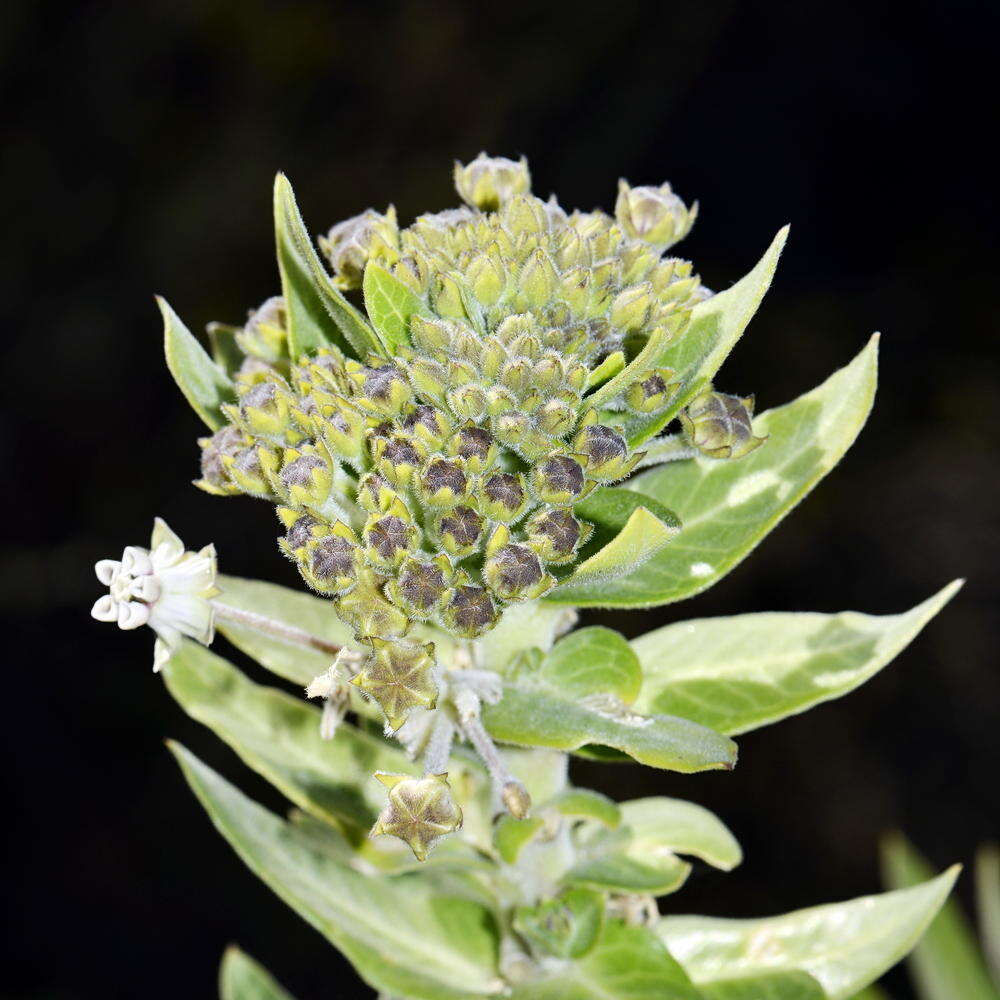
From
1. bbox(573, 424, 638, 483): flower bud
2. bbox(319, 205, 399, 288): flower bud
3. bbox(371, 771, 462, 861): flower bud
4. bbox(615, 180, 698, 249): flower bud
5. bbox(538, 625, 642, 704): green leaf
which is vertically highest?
bbox(319, 205, 399, 288): flower bud

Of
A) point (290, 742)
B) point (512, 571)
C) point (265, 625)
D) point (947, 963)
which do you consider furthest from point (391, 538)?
point (947, 963)

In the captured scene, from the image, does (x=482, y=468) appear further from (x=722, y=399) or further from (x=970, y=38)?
(x=970, y=38)

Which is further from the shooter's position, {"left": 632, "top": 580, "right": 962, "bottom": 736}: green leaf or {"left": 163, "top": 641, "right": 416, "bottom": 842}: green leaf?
{"left": 163, "top": 641, "right": 416, "bottom": 842}: green leaf

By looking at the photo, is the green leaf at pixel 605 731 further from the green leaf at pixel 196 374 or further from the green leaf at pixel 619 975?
the green leaf at pixel 196 374

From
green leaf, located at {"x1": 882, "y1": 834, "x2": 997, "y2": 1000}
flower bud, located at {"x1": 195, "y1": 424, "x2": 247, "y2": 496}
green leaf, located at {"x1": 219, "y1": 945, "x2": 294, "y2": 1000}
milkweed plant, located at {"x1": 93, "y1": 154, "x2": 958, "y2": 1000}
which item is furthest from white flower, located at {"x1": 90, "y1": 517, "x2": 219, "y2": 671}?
green leaf, located at {"x1": 882, "y1": 834, "x2": 997, "y2": 1000}

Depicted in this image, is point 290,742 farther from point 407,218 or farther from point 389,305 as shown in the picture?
point 407,218

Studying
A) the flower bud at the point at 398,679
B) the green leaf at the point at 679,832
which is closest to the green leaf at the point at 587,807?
the green leaf at the point at 679,832

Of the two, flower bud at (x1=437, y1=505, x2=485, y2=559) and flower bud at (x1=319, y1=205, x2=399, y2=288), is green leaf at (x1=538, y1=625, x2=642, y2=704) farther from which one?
flower bud at (x1=319, y1=205, x2=399, y2=288)
